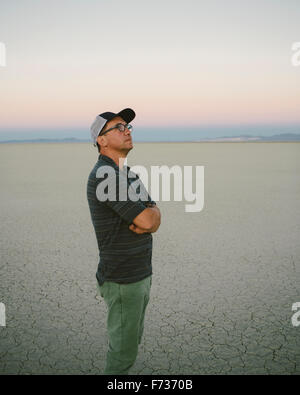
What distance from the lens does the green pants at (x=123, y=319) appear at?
203 centimetres

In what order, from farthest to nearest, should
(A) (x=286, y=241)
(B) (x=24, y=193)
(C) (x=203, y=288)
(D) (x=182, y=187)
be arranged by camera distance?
(D) (x=182, y=187), (B) (x=24, y=193), (A) (x=286, y=241), (C) (x=203, y=288)

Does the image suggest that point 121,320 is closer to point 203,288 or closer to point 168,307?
point 168,307

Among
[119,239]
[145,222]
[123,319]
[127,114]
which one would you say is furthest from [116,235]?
[127,114]

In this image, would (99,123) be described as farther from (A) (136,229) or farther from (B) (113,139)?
(A) (136,229)

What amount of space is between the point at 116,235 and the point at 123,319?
1.60 feet

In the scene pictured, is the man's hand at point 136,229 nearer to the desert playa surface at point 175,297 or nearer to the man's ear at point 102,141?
the man's ear at point 102,141

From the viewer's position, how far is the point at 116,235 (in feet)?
6.59

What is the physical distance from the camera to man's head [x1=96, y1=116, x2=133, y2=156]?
Answer: 2094mm

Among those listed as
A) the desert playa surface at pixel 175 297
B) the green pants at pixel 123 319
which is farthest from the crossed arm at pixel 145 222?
the desert playa surface at pixel 175 297

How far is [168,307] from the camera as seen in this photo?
3609mm

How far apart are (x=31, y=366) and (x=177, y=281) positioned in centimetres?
197

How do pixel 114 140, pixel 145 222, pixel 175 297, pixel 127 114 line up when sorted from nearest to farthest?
pixel 145 222 < pixel 114 140 < pixel 127 114 < pixel 175 297

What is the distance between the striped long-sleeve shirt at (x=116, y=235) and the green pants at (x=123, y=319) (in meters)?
0.06
